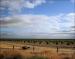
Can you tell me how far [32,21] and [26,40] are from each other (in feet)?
1.04

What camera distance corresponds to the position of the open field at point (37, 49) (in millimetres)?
2783

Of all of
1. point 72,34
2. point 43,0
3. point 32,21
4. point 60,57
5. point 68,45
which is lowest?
point 60,57

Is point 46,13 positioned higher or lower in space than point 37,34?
higher

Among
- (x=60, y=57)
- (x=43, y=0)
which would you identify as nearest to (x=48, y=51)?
(x=60, y=57)

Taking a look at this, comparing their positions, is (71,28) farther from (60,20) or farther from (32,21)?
(32,21)

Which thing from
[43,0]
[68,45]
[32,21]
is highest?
[43,0]

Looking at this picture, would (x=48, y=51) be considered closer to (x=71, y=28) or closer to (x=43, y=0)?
(x=71, y=28)

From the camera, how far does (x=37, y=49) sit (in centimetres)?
283

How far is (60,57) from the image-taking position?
2781mm

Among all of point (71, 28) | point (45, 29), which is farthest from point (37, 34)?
point (71, 28)

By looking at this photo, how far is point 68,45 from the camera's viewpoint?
9.16 ft

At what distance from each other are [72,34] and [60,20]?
0.29m

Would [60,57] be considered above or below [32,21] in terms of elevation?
below

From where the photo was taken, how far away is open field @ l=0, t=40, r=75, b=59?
2.78m
